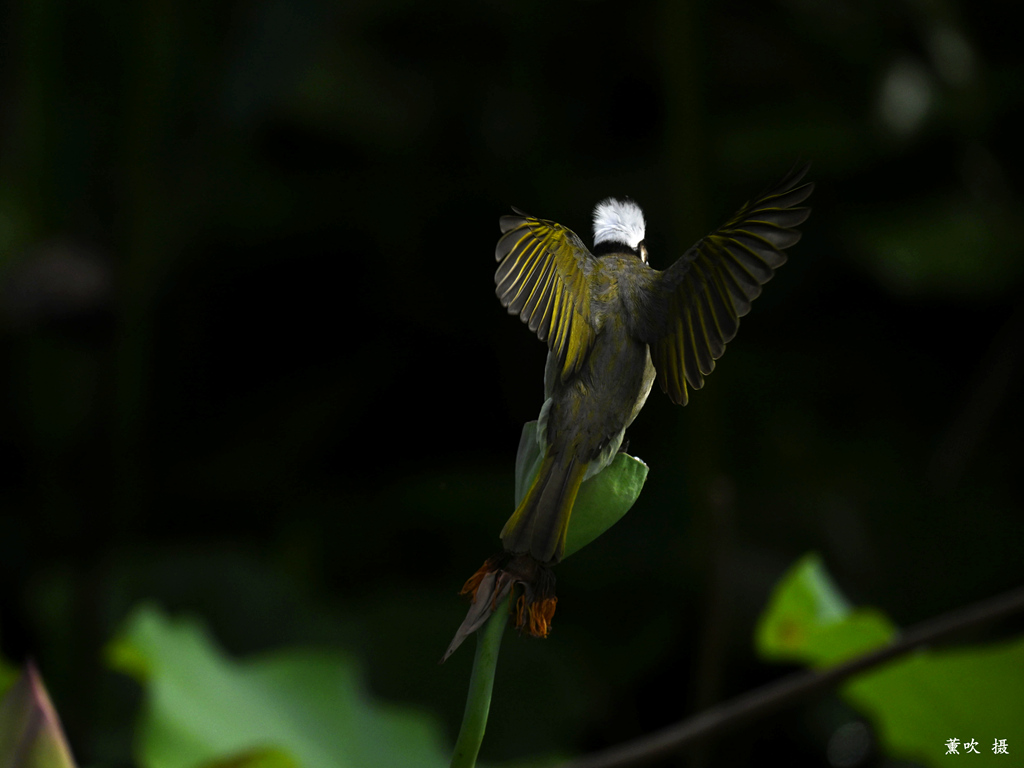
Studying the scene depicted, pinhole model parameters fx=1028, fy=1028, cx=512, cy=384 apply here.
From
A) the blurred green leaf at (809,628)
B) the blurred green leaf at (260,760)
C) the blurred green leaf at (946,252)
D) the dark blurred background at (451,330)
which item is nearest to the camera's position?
the blurred green leaf at (260,760)

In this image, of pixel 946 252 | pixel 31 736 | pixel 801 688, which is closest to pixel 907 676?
pixel 801 688

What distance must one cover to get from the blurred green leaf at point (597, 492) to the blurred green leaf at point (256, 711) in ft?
1.46

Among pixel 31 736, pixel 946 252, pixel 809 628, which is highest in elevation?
pixel 946 252

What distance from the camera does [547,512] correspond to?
302mm

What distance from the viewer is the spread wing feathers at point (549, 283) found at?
289 mm

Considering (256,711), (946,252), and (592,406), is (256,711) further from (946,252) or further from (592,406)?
(946,252)

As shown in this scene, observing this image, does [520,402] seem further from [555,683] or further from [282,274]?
[282,274]

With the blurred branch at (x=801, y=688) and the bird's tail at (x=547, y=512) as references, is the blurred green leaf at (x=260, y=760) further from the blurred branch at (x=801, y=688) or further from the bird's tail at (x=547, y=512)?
the bird's tail at (x=547, y=512)

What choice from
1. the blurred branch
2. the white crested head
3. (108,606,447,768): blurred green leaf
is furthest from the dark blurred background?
the white crested head

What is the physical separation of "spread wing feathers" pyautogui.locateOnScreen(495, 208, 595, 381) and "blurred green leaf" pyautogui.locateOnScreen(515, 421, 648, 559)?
34 mm

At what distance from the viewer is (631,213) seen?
0.35 m

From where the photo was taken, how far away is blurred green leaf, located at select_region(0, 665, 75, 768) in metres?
0.34

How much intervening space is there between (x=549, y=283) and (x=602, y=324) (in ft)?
0.08

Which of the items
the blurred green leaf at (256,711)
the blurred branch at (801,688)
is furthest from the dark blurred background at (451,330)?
the blurred branch at (801,688)
